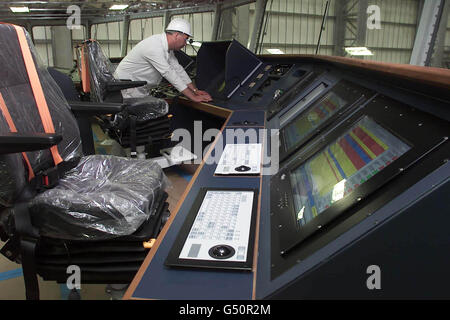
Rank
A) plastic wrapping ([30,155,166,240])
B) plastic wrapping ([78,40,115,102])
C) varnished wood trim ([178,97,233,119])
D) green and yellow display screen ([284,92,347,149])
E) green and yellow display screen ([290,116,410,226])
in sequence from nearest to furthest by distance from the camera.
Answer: green and yellow display screen ([290,116,410,226]), plastic wrapping ([30,155,166,240]), green and yellow display screen ([284,92,347,149]), varnished wood trim ([178,97,233,119]), plastic wrapping ([78,40,115,102])

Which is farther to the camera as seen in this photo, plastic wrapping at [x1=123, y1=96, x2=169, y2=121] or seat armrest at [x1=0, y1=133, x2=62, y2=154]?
plastic wrapping at [x1=123, y1=96, x2=169, y2=121]

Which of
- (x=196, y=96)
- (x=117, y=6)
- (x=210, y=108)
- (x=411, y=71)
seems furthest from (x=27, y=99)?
(x=117, y=6)

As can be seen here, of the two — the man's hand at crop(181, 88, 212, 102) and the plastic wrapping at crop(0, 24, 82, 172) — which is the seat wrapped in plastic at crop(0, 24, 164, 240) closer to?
the plastic wrapping at crop(0, 24, 82, 172)

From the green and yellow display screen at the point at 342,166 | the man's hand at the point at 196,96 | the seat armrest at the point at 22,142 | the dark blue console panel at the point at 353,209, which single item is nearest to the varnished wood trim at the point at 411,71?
the dark blue console panel at the point at 353,209

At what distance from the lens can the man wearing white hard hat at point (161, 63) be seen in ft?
10.8

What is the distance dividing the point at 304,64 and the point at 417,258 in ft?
7.97

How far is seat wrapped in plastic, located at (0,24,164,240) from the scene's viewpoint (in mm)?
1112

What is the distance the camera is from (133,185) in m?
1.37

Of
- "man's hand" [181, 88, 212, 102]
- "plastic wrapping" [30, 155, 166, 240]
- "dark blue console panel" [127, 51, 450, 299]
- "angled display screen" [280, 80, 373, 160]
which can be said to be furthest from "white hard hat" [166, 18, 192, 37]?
"plastic wrapping" [30, 155, 166, 240]

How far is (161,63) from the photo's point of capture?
10.9 ft

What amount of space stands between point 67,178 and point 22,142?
0.48m

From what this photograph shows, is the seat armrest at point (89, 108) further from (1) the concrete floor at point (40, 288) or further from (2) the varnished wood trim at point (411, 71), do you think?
(2) the varnished wood trim at point (411, 71)

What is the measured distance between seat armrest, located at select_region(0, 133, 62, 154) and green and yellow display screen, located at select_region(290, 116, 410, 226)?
75cm
